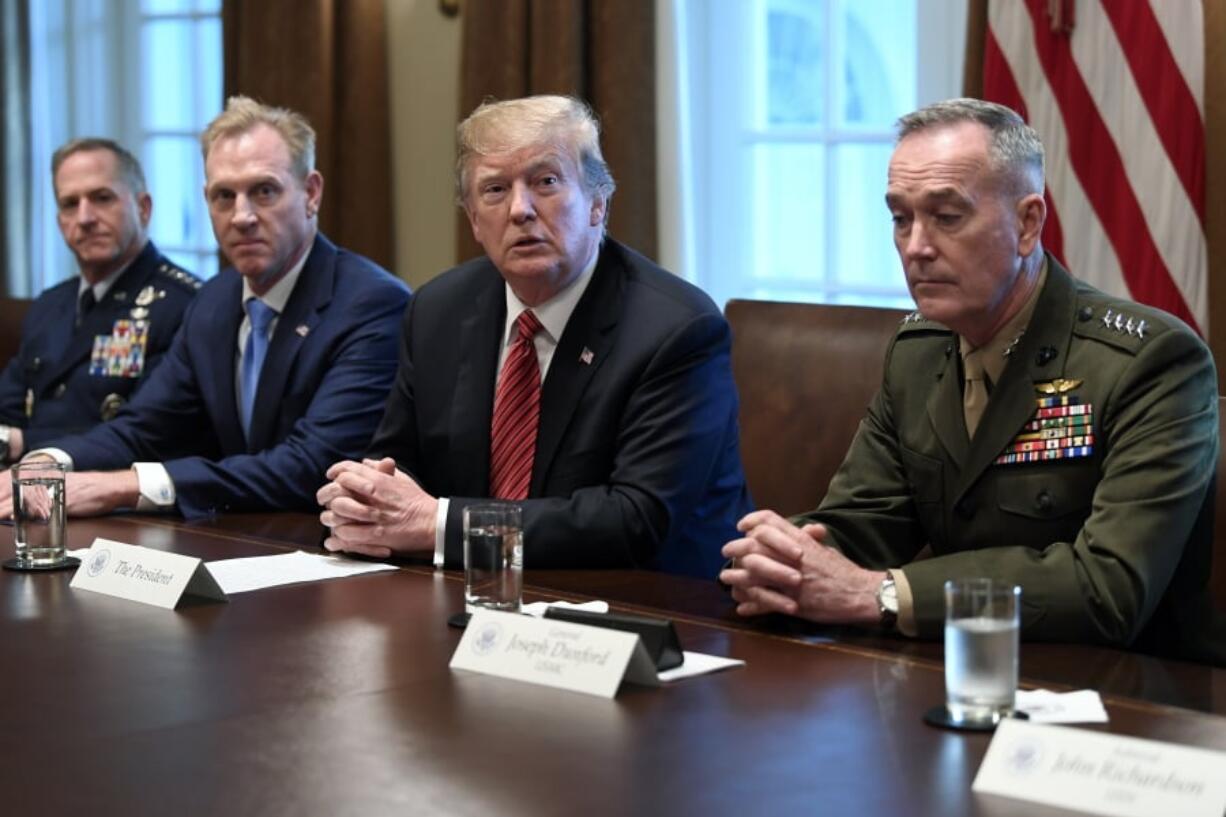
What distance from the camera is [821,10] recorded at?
4559 millimetres

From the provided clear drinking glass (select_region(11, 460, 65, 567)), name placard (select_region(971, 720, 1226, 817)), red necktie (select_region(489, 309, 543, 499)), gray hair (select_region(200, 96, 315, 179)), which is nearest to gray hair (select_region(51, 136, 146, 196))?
gray hair (select_region(200, 96, 315, 179))

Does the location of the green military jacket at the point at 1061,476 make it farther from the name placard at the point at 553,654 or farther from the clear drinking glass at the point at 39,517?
the clear drinking glass at the point at 39,517

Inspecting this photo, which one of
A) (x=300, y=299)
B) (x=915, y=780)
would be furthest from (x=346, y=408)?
(x=915, y=780)

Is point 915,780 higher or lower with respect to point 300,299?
lower

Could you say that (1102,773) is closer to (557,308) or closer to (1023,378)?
(1023,378)

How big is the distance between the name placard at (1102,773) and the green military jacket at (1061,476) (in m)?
0.62

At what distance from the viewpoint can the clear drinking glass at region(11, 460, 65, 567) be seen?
8.90 ft

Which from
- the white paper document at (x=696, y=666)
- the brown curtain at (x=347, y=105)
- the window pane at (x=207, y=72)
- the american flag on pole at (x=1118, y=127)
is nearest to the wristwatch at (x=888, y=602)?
the white paper document at (x=696, y=666)

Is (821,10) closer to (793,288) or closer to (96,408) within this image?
(793,288)

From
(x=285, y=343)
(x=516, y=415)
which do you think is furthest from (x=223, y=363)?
(x=516, y=415)

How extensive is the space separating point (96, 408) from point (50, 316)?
455mm

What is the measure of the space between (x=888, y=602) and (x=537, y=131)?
4.06 feet

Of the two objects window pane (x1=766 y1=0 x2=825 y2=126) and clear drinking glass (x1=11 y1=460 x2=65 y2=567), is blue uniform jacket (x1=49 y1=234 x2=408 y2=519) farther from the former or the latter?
window pane (x1=766 y1=0 x2=825 y2=126)

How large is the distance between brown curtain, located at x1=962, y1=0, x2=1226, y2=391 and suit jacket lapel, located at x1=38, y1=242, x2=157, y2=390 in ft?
8.77
